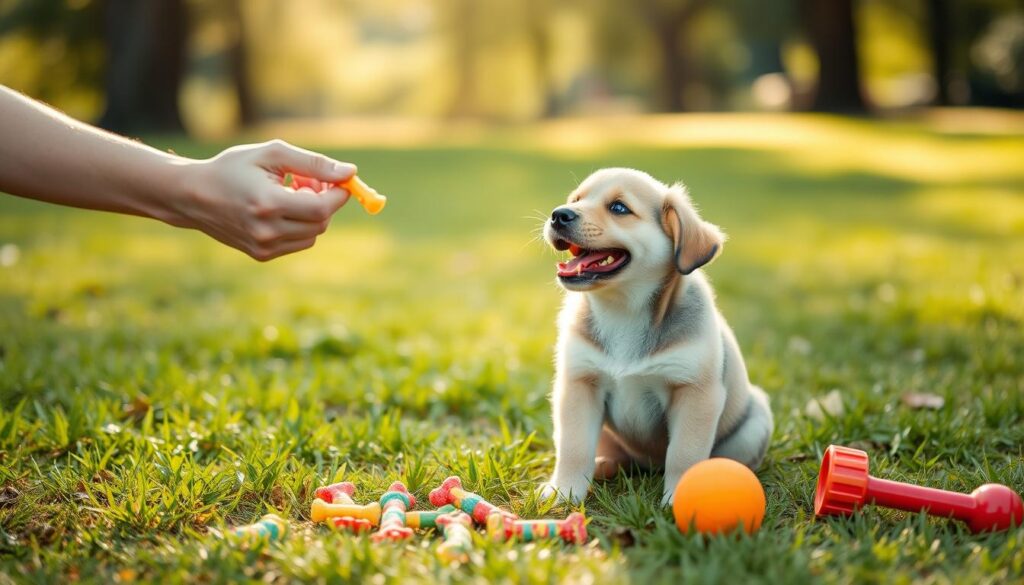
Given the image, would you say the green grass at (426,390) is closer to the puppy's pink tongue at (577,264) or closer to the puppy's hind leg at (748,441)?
the puppy's hind leg at (748,441)

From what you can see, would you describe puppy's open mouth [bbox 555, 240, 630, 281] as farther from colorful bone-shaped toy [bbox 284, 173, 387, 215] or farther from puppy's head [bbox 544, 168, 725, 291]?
colorful bone-shaped toy [bbox 284, 173, 387, 215]

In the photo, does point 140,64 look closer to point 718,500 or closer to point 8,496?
point 8,496

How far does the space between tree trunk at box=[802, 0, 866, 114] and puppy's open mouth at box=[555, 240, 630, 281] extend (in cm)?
2127

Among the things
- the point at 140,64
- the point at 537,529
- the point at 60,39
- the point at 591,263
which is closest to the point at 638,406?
the point at 591,263

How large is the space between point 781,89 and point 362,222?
1317 inches

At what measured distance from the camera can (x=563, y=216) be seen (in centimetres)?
305

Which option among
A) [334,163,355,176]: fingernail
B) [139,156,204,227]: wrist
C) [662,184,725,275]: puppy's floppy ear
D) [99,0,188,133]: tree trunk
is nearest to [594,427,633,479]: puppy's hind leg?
[662,184,725,275]: puppy's floppy ear

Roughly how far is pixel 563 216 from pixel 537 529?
106 cm

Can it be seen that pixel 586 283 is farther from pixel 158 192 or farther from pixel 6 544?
pixel 6 544

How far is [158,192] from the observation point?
103 inches

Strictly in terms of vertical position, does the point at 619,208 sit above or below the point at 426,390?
above

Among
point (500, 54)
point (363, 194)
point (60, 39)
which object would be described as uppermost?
point (60, 39)

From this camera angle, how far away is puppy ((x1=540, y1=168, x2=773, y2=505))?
292cm

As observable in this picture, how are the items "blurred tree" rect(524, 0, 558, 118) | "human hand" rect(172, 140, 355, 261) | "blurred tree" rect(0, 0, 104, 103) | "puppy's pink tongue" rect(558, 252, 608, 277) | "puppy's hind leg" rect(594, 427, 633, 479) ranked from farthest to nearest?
"blurred tree" rect(524, 0, 558, 118) < "blurred tree" rect(0, 0, 104, 103) < "puppy's hind leg" rect(594, 427, 633, 479) < "puppy's pink tongue" rect(558, 252, 608, 277) < "human hand" rect(172, 140, 355, 261)
